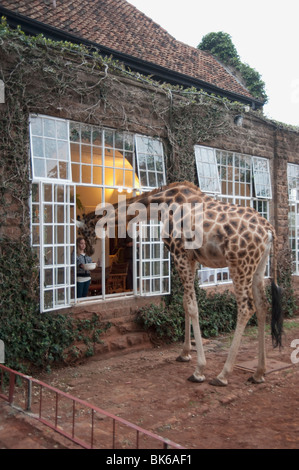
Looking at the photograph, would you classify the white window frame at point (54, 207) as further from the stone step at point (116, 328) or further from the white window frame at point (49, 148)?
the stone step at point (116, 328)

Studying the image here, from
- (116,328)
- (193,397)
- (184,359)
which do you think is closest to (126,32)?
(116,328)

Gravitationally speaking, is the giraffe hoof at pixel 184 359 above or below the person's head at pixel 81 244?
below

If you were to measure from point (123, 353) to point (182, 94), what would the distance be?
18.0 ft

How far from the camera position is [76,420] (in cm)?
465

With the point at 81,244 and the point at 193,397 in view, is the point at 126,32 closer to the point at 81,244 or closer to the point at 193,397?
the point at 81,244

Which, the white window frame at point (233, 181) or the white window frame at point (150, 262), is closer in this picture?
the white window frame at point (150, 262)

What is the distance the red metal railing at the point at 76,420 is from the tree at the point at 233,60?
15.5 meters

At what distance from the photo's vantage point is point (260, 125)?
1087 cm

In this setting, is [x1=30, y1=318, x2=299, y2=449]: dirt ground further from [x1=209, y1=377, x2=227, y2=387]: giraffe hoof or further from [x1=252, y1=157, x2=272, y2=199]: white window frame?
[x1=252, y1=157, x2=272, y2=199]: white window frame

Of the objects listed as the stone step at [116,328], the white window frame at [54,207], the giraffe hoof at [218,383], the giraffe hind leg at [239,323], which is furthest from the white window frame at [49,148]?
the giraffe hoof at [218,383]

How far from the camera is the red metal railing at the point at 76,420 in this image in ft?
13.0

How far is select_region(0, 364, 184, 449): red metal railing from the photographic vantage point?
3949mm

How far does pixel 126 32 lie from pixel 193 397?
1101 cm

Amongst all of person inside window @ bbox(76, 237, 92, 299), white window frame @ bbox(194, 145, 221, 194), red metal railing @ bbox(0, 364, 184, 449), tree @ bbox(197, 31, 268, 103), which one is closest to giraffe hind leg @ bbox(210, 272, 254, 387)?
red metal railing @ bbox(0, 364, 184, 449)
